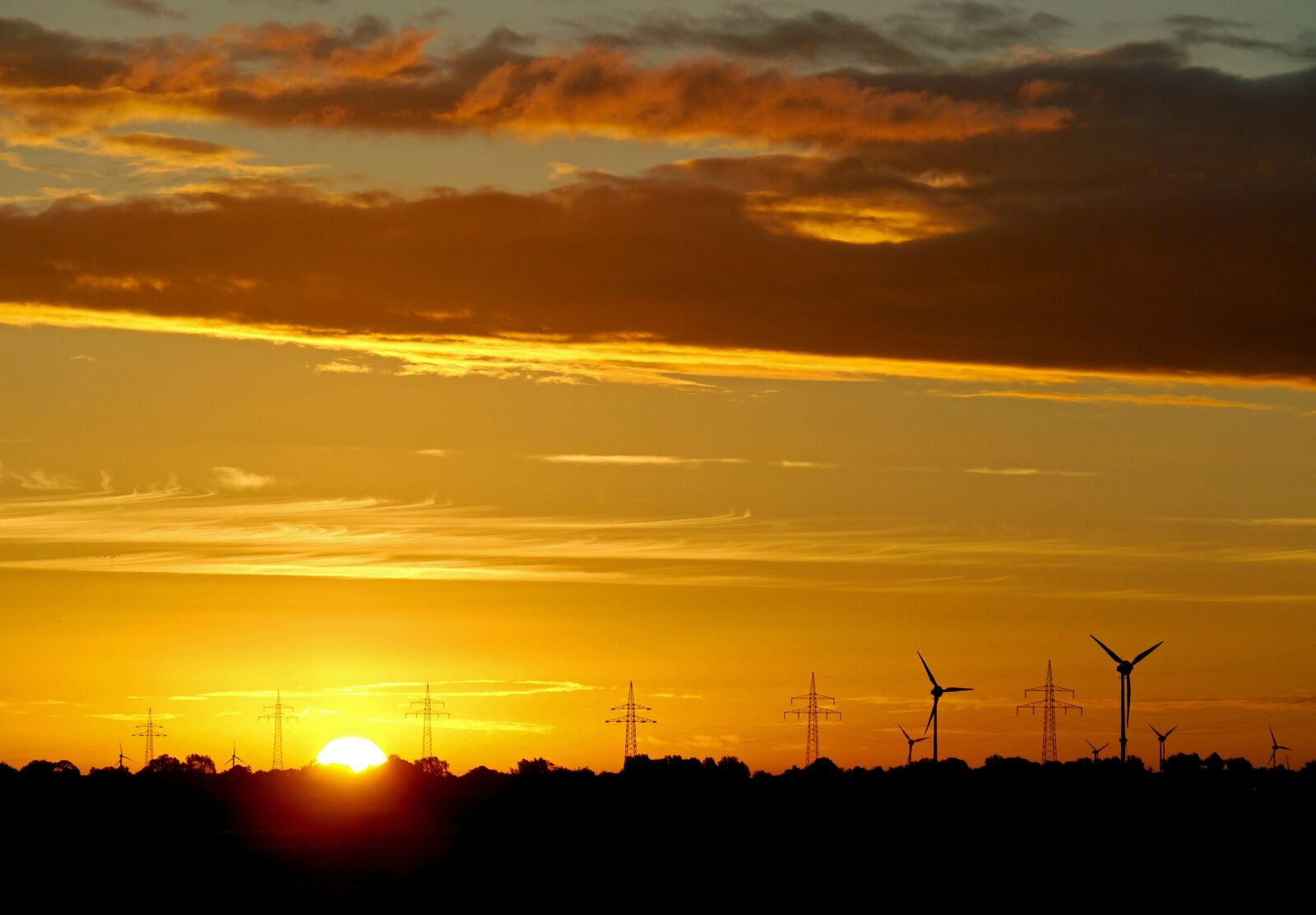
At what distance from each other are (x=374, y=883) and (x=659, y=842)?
164ft

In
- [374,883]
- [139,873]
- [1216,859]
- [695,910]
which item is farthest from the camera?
[1216,859]

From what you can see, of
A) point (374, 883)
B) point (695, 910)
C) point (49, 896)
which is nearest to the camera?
point (695, 910)

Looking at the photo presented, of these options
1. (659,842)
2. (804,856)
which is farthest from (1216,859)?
(659,842)

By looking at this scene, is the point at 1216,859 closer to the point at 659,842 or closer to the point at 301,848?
the point at 659,842

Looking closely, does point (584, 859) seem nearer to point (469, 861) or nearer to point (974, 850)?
point (469, 861)

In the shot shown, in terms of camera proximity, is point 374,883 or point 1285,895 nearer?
point 1285,895

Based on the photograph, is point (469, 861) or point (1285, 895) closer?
point (1285, 895)

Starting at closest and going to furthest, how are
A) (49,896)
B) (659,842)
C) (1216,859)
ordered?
(49,896), (1216,859), (659,842)

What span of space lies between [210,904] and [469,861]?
138 feet

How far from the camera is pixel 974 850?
6841 inches

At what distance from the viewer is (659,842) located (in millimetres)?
186875

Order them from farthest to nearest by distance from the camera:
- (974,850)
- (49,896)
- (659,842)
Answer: (659,842), (974,850), (49,896)

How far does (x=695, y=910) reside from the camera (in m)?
121

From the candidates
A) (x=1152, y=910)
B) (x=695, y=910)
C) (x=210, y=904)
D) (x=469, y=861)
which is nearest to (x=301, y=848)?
(x=469, y=861)
